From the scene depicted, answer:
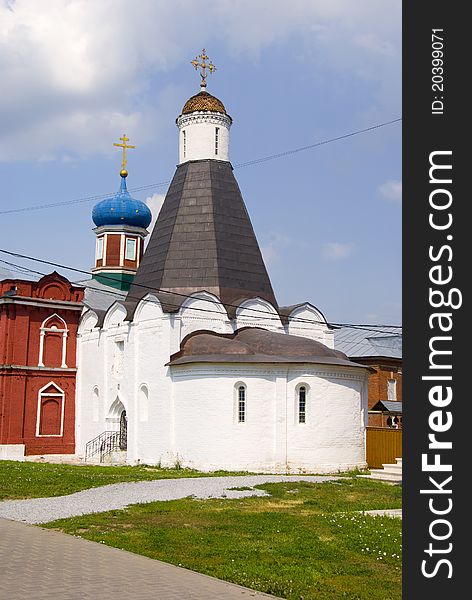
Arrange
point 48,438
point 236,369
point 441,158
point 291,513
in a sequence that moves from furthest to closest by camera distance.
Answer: point 48,438
point 236,369
point 291,513
point 441,158

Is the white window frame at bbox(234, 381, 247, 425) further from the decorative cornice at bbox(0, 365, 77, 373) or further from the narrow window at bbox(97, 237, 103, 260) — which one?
the narrow window at bbox(97, 237, 103, 260)

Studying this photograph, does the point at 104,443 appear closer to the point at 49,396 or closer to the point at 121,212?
the point at 49,396

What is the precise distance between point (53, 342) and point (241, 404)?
366 inches

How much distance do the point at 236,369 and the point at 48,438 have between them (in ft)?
31.0

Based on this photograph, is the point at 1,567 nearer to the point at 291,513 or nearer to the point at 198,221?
the point at 291,513

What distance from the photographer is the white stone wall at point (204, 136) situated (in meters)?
27.4

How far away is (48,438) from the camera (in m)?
28.0

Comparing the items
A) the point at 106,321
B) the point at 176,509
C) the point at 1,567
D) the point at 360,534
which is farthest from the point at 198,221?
the point at 1,567

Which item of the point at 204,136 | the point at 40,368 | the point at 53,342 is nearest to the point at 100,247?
the point at 53,342

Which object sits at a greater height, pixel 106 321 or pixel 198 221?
pixel 198 221

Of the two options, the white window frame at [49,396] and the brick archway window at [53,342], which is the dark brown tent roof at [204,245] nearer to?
the brick archway window at [53,342]

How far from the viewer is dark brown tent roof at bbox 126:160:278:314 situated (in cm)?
2502

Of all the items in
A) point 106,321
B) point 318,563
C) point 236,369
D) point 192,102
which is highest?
point 192,102

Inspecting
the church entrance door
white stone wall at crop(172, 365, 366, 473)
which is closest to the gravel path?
white stone wall at crop(172, 365, 366, 473)
